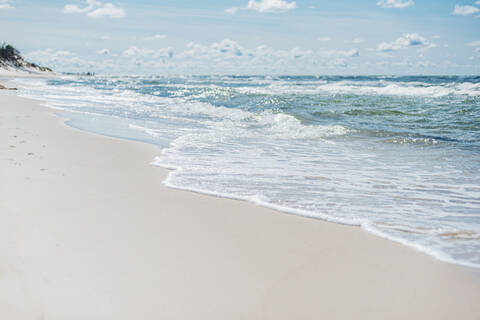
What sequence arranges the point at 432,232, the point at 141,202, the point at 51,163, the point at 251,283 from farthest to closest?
the point at 51,163
the point at 141,202
the point at 432,232
the point at 251,283

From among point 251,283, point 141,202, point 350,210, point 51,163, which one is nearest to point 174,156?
point 51,163

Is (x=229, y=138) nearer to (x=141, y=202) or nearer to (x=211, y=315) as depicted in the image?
(x=141, y=202)

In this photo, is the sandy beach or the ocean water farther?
the ocean water

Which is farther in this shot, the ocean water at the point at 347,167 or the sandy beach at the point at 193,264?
the ocean water at the point at 347,167

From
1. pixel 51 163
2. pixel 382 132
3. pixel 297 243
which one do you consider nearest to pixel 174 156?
pixel 51 163

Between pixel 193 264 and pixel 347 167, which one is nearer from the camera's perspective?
pixel 193 264

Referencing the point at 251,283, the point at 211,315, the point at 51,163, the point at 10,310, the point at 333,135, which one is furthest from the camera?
the point at 333,135

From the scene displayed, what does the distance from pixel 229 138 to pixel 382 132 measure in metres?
3.72

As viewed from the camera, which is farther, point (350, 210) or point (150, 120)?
point (150, 120)

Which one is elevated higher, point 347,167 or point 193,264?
point 347,167

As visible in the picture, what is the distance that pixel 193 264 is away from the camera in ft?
8.27

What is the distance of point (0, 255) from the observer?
7.82ft

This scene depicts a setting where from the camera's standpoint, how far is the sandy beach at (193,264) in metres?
2.06

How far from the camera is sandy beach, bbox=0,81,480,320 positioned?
2059mm
